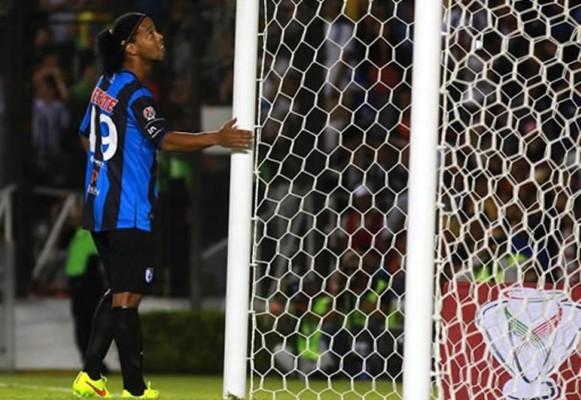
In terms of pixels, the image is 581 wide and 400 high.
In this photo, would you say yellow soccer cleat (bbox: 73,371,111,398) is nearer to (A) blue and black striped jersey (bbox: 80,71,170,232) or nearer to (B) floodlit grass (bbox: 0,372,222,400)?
(A) blue and black striped jersey (bbox: 80,71,170,232)

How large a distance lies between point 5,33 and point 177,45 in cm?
183

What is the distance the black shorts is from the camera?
7.20 metres

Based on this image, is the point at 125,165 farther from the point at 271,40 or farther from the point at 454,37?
the point at 271,40

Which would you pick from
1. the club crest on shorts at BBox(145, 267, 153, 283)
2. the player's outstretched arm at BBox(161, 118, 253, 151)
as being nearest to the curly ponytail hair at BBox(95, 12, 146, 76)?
the player's outstretched arm at BBox(161, 118, 253, 151)

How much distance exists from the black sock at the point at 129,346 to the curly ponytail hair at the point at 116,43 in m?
0.99

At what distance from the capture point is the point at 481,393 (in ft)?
24.5

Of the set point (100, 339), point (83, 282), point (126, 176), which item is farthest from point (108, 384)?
point (126, 176)

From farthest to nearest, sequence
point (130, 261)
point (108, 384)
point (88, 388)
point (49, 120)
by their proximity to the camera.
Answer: point (49, 120) → point (108, 384) → point (88, 388) → point (130, 261)

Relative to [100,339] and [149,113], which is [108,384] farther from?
[149,113]

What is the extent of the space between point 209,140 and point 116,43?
620 mm

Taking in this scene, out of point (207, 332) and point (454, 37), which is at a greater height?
point (454, 37)

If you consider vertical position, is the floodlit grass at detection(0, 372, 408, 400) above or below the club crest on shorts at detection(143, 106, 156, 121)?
below

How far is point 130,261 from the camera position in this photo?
7188 mm

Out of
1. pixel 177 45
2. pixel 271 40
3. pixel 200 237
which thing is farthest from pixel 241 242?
pixel 177 45
